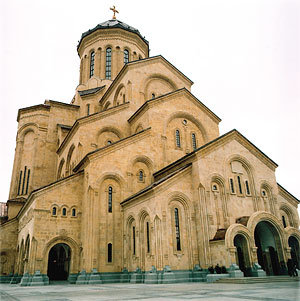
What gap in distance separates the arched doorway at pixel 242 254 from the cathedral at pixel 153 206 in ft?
0.21

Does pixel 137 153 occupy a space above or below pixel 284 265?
above

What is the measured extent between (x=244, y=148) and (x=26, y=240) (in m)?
18.2

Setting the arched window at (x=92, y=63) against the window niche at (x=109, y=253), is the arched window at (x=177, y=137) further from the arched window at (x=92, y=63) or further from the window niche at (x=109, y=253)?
the arched window at (x=92, y=63)

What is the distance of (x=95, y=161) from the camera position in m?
21.7

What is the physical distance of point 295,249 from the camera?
69.4ft

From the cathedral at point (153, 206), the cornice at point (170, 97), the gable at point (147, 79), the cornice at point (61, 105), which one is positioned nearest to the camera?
the cathedral at point (153, 206)

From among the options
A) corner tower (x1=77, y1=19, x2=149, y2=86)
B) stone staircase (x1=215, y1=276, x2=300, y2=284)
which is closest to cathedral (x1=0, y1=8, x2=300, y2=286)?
stone staircase (x1=215, y1=276, x2=300, y2=284)

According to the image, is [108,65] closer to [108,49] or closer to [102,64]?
[102,64]

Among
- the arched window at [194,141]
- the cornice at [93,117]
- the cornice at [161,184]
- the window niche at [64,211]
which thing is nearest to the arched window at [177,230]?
the cornice at [161,184]

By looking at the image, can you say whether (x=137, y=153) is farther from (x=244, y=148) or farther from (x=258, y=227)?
(x=258, y=227)

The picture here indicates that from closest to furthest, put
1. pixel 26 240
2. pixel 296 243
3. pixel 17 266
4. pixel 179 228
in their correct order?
1. pixel 179 228
2. pixel 296 243
3. pixel 26 240
4. pixel 17 266

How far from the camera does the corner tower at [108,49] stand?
1554 inches

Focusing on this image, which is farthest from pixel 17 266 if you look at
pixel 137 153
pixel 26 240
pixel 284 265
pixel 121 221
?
pixel 284 265

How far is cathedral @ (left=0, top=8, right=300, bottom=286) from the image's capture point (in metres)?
18.5
